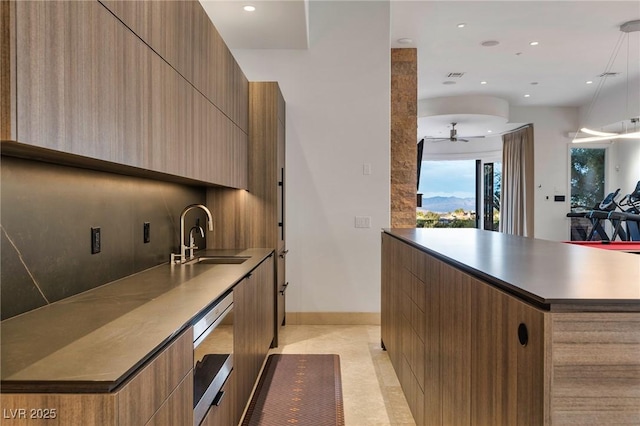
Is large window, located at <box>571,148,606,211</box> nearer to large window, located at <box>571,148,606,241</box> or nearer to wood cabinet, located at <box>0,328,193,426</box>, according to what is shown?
large window, located at <box>571,148,606,241</box>

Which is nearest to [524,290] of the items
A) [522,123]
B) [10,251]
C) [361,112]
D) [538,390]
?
[538,390]

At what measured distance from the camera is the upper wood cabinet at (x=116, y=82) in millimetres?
934

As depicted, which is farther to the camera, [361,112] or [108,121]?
[361,112]

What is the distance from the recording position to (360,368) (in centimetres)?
311

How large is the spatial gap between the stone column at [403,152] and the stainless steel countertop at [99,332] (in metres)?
3.37

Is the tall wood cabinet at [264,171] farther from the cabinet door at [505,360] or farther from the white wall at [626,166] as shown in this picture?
the white wall at [626,166]

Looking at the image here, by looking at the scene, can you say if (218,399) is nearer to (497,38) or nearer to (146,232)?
(146,232)

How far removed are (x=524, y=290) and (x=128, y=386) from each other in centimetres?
92

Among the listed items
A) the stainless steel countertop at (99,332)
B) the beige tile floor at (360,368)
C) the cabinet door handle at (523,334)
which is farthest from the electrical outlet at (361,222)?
the cabinet door handle at (523,334)

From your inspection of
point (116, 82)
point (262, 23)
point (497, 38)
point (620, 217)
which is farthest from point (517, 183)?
point (116, 82)

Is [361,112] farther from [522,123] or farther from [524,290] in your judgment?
[522,123]

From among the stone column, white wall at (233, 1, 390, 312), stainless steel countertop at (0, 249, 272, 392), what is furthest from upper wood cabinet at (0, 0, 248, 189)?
the stone column

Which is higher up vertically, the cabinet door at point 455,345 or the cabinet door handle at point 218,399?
the cabinet door at point 455,345

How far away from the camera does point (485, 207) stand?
38.5 ft
